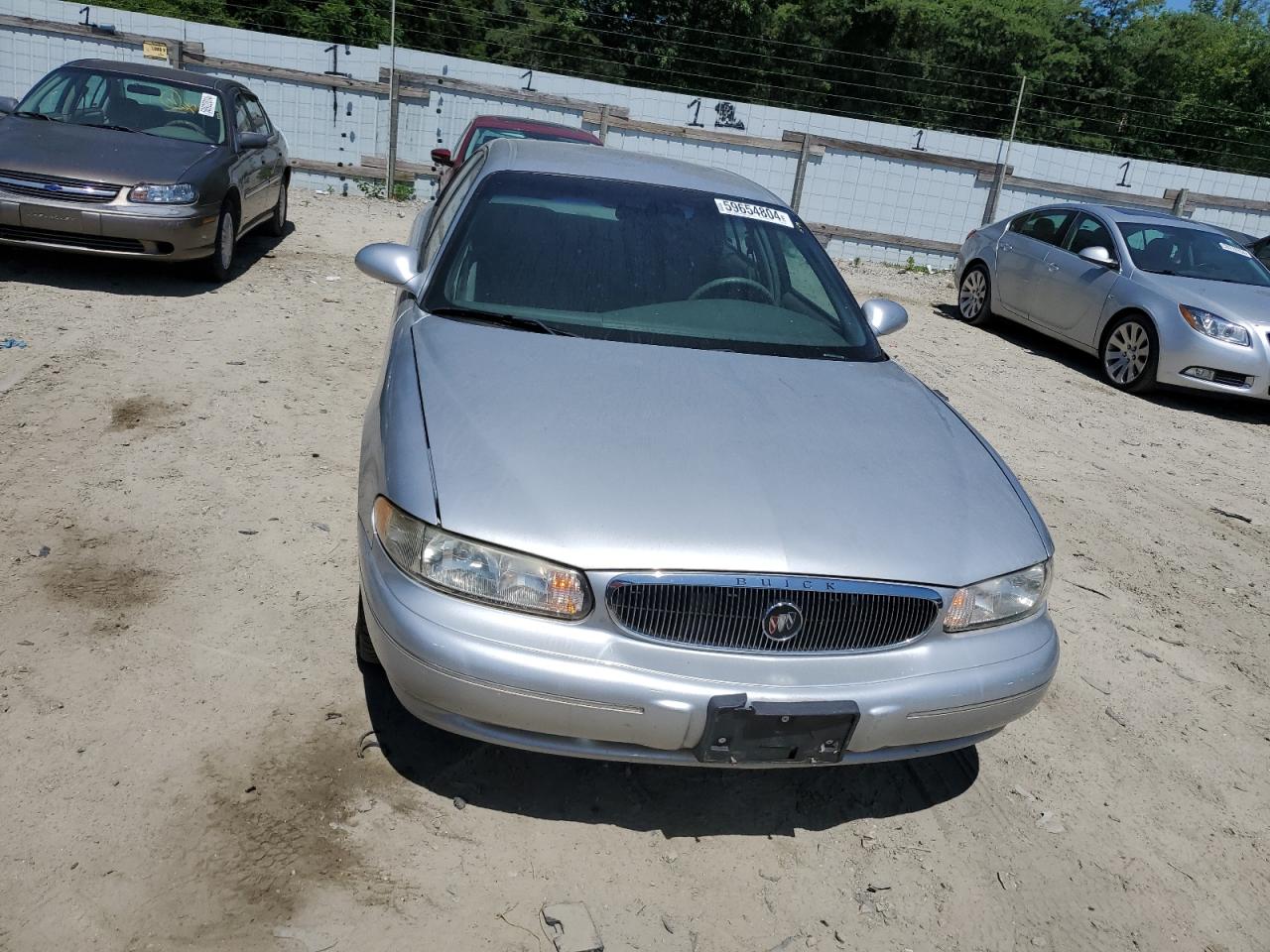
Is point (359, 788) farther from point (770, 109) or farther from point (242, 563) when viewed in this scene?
point (770, 109)

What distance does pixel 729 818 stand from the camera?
2.94 m

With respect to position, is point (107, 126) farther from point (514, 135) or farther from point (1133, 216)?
point (1133, 216)

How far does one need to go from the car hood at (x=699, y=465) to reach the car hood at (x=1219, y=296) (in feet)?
20.2

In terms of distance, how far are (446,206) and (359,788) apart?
2.88 meters

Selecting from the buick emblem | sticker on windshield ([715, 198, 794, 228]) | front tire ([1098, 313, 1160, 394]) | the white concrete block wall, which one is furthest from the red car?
the buick emblem

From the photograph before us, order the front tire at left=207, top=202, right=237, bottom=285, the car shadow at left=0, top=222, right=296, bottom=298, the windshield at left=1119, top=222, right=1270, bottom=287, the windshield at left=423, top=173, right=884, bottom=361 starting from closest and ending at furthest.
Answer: the windshield at left=423, top=173, right=884, bottom=361 → the car shadow at left=0, top=222, right=296, bottom=298 → the front tire at left=207, top=202, right=237, bottom=285 → the windshield at left=1119, top=222, right=1270, bottom=287

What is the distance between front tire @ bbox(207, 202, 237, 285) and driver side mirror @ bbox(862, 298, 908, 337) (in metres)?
5.56

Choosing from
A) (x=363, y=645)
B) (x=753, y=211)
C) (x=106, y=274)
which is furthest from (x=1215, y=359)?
(x=106, y=274)

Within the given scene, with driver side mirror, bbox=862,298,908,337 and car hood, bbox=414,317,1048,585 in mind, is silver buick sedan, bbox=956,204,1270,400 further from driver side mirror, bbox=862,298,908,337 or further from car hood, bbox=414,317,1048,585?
car hood, bbox=414,317,1048,585

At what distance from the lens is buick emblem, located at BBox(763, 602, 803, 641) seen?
8.13 ft

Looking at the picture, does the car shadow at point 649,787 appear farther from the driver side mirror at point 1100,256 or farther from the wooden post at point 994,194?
the wooden post at point 994,194

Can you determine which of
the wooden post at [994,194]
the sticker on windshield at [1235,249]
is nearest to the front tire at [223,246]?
the sticker on windshield at [1235,249]

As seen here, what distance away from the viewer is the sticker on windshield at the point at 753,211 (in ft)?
13.6

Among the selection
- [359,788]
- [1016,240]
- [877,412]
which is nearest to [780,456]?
[877,412]
